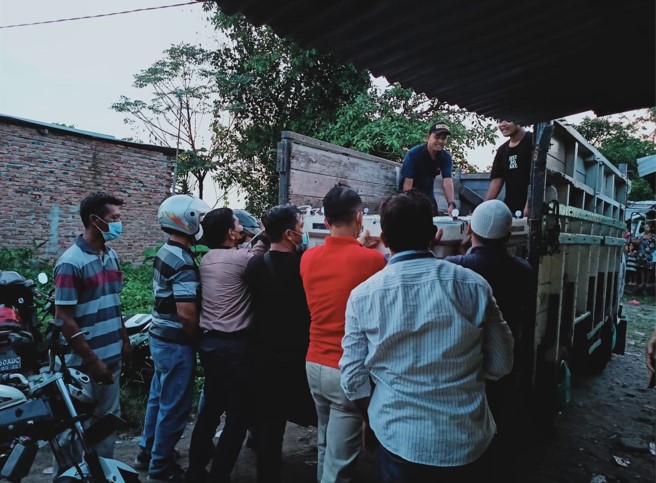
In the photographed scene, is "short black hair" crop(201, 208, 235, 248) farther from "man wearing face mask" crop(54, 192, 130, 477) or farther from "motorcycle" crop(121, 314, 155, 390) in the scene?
"motorcycle" crop(121, 314, 155, 390)

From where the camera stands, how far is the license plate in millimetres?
2705

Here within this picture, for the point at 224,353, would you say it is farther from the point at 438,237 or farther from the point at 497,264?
the point at 497,264

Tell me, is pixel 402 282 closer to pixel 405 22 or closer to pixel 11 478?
pixel 405 22

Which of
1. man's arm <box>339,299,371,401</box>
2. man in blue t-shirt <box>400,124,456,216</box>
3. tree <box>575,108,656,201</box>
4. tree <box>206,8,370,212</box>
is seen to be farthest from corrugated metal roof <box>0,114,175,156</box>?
tree <box>575,108,656,201</box>

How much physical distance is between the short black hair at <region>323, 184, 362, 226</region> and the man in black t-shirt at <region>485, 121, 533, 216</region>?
7.86ft

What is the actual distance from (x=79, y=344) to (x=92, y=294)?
321 mm

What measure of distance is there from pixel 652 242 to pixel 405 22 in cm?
1441

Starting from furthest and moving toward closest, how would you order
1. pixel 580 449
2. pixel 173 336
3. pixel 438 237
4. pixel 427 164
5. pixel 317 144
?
pixel 427 164, pixel 317 144, pixel 580 449, pixel 173 336, pixel 438 237

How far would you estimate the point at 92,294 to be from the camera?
2.76 metres

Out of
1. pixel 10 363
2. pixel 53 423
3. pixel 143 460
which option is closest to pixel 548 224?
pixel 53 423

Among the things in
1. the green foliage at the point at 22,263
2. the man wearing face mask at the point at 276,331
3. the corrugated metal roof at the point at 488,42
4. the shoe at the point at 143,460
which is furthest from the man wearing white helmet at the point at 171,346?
the green foliage at the point at 22,263

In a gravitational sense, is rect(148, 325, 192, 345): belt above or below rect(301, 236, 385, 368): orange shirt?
below

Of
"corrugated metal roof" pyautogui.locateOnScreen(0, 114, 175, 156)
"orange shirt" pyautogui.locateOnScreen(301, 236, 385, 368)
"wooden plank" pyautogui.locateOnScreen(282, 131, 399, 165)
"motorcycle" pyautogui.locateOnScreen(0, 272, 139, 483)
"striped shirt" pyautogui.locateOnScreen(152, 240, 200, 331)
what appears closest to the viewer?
"motorcycle" pyautogui.locateOnScreen(0, 272, 139, 483)

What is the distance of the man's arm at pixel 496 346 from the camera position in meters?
1.62
